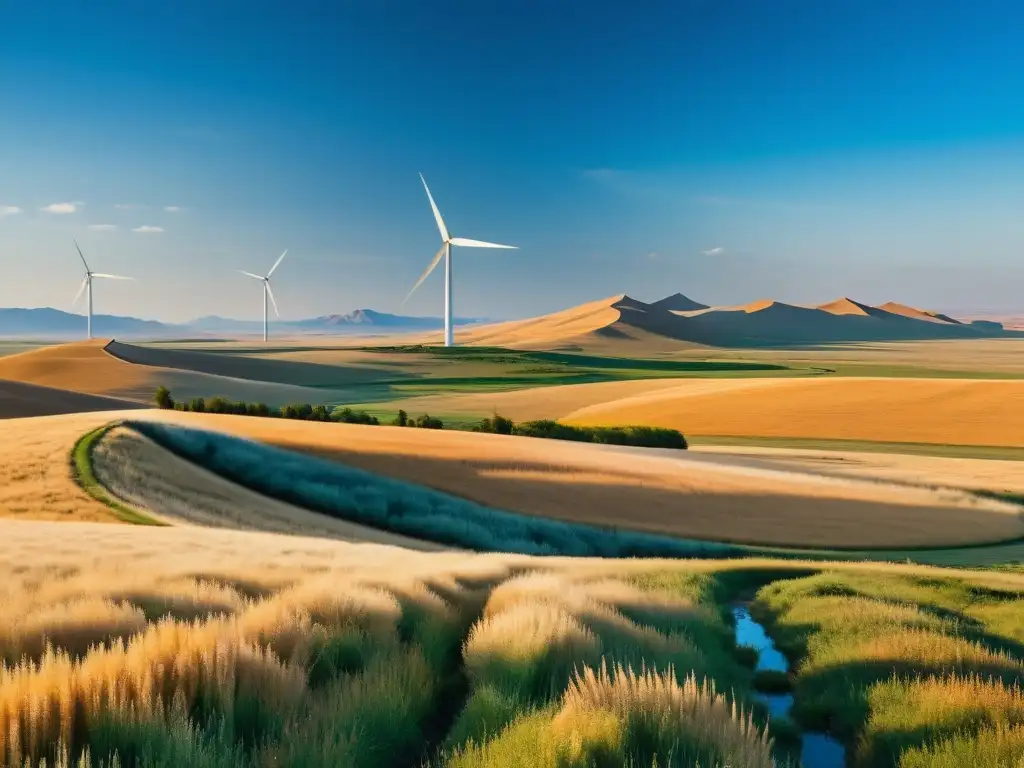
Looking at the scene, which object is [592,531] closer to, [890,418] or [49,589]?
[49,589]

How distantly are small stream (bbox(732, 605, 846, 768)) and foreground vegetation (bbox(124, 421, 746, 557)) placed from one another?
14251mm

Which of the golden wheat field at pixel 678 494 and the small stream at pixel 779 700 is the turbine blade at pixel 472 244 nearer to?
the golden wheat field at pixel 678 494

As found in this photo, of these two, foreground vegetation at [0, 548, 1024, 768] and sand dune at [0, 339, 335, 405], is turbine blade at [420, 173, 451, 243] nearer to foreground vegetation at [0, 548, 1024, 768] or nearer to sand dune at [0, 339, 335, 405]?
sand dune at [0, 339, 335, 405]

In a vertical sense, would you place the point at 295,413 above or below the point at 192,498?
below

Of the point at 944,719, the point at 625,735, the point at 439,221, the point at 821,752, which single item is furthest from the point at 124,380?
the point at 944,719

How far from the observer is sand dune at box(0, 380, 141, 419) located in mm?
58203

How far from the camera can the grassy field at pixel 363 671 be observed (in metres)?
5.95

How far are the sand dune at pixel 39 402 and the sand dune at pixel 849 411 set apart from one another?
144 ft

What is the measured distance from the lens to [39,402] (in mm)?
61375

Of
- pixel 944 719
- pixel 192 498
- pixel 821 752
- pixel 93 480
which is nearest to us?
pixel 944 719

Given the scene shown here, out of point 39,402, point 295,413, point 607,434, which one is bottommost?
point 607,434

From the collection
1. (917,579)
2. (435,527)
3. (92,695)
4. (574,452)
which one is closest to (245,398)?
(574,452)

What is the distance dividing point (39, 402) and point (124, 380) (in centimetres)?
5104

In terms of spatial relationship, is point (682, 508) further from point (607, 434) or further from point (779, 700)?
point (607, 434)
